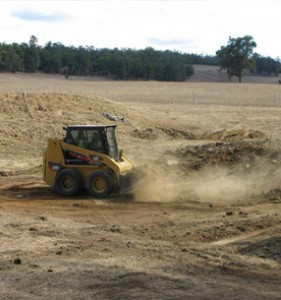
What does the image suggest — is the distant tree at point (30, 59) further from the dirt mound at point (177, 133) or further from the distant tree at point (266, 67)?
the dirt mound at point (177, 133)

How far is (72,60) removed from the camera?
11669cm

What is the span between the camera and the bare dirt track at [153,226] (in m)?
8.62

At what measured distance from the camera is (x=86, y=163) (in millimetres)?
16078

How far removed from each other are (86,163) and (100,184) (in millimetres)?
670

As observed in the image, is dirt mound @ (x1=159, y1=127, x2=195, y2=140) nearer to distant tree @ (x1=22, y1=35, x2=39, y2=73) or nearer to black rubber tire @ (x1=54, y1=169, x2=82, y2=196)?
black rubber tire @ (x1=54, y1=169, x2=82, y2=196)

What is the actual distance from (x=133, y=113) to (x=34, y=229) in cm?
2096

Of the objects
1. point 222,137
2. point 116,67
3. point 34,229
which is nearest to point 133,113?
point 222,137

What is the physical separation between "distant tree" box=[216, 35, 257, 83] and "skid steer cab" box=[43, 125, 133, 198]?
100350 mm

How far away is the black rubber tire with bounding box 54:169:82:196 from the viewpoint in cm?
1614

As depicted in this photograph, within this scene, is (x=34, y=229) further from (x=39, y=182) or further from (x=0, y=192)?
(x=39, y=182)

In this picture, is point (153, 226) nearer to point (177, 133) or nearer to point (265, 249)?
point (265, 249)

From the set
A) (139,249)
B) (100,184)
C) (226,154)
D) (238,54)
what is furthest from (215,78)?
(139,249)

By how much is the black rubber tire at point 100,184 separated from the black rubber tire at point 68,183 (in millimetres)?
376

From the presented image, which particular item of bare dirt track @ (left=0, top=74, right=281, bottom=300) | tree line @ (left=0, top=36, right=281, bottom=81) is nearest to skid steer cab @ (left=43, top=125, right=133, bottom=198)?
bare dirt track @ (left=0, top=74, right=281, bottom=300)
